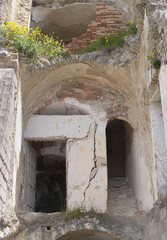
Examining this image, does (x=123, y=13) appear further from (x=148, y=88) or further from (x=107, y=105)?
(x=148, y=88)

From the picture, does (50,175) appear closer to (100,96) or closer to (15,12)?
(100,96)

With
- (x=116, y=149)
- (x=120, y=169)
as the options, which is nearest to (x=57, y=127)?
(x=120, y=169)

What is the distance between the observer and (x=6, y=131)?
20.4 ft

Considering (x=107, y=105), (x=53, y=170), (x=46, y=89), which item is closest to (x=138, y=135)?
(x=107, y=105)

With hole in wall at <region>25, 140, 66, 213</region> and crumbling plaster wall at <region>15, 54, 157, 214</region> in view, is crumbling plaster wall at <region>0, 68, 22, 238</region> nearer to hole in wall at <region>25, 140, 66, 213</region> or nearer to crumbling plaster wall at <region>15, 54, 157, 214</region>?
crumbling plaster wall at <region>15, 54, 157, 214</region>

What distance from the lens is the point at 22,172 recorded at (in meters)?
7.61

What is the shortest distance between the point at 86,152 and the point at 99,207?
1337 millimetres

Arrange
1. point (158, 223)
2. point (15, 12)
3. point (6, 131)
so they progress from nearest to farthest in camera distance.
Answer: point (158, 223)
point (6, 131)
point (15, 12)

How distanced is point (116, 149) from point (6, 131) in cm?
584

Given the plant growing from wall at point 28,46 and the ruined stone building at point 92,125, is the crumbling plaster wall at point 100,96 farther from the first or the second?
the plant growing from wall at point 28,46

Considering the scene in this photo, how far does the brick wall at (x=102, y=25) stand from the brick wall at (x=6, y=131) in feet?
7.43

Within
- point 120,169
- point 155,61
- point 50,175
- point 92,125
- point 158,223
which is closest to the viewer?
point 158,223

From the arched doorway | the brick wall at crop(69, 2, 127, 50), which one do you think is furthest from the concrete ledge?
the brick wall at crop(69, 2, 127, 50)

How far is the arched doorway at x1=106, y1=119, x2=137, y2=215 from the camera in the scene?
7838 mm
